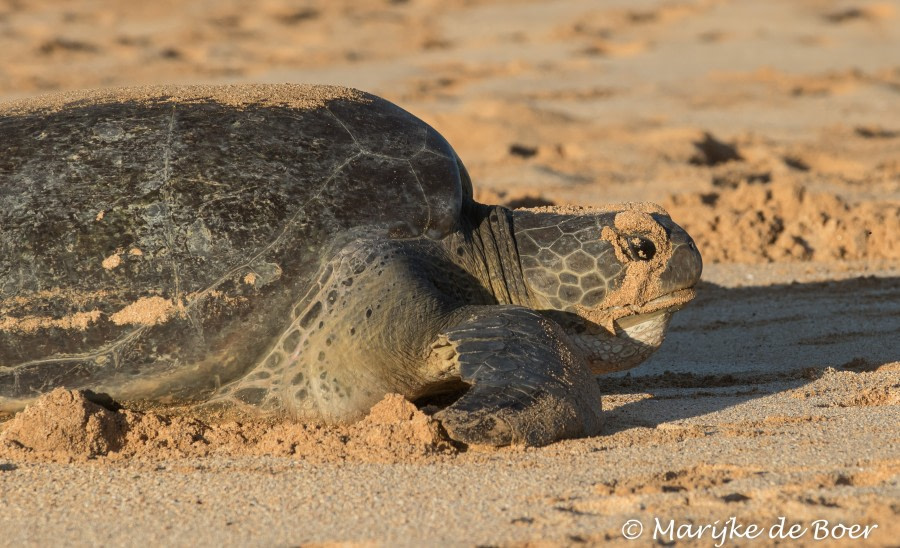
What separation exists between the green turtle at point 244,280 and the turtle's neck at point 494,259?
11 cm

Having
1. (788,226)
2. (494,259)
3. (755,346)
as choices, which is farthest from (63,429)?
(788,226)

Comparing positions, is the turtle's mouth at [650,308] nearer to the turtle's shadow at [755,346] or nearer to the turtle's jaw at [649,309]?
the turtle's jaw at [649,309]

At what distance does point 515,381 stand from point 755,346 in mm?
2152

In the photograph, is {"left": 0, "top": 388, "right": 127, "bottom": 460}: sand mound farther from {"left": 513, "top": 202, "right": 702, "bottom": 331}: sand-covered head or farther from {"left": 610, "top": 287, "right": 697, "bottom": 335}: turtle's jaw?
{"left": 610, "top": 287, "right": 697, "bottom": 335}: turtle's jaw

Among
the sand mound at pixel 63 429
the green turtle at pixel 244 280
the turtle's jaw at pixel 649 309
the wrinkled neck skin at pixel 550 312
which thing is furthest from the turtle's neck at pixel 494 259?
the sand mound at pixel 63 429

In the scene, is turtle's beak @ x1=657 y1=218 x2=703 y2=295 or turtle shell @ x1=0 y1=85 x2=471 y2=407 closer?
turtle shell @ x1=0 y1=85 x2=471 y2=407

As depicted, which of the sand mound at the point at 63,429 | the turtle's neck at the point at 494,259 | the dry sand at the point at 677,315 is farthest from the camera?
the turtle's neck at the point at 494,259

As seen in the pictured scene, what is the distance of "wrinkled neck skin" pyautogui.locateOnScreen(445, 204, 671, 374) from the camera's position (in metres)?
4.11

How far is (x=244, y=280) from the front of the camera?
3.63 metres

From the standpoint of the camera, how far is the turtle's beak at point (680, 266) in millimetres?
→ 4125

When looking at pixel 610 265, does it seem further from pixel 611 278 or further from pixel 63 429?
pixel 63 429

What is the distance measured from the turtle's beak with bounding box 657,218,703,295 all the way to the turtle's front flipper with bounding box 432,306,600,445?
0.63m

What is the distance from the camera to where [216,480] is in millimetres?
3105

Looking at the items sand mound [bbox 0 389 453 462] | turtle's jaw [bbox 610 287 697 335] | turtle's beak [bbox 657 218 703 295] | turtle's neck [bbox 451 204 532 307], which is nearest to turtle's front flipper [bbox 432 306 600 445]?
sand mound [bbox 0 389 453 462]
